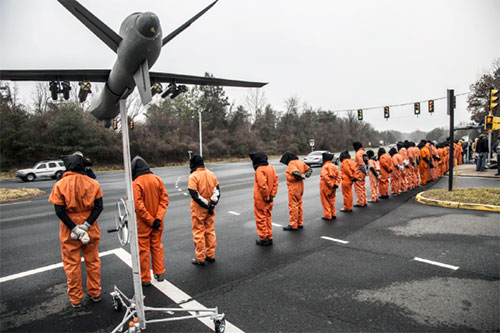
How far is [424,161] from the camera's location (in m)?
14.5

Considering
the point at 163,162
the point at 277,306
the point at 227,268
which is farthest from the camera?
the point at 163,162

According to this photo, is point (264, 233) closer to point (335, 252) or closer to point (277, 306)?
point (335, 252)

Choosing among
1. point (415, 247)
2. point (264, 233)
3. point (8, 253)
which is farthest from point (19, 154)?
point (415, 247)

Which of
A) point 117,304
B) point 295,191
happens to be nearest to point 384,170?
point 295,191

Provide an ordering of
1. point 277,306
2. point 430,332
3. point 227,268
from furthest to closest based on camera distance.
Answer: point 227,268 < point 277,306 < point 430,332

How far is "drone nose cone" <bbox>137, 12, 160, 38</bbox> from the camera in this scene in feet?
7.84

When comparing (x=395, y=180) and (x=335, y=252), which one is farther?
(x=395, y=180)

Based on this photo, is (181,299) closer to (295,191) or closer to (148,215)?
(148,215)

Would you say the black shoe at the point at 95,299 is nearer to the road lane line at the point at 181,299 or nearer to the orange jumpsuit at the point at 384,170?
the road lane line at the point at 181,299

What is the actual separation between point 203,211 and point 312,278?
6.83 feet

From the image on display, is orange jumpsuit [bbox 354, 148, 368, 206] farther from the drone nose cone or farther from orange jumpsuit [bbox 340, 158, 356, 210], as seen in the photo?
the drone nose cone

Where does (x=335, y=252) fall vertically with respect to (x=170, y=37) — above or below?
below

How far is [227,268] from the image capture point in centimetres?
521

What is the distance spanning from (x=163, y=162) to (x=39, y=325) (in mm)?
39043
